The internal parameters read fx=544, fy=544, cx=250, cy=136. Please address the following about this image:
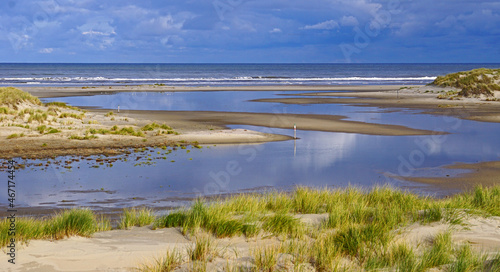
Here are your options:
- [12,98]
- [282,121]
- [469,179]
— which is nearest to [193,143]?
[282,121]

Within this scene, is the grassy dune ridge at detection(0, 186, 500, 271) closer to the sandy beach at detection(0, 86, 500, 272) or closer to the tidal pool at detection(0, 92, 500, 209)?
the sandy beach at detection(0, 86, 500, 272)

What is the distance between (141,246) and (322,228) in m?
2.94

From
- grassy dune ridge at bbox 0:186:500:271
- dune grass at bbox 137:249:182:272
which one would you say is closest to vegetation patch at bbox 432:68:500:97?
grassy dune ridge at bbox 0:186:500:271

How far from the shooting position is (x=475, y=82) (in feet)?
185

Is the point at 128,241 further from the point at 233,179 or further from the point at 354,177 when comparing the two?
the point at 354,177

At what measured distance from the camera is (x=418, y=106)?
147 ft

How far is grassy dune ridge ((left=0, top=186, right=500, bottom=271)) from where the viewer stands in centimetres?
733

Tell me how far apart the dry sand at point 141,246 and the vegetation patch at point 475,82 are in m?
45.5

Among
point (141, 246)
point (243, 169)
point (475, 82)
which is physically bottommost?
point (141, 246)

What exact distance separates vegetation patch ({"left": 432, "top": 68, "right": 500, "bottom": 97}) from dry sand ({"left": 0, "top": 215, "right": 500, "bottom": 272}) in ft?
149

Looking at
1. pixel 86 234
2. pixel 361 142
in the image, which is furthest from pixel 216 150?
pixel 86 234

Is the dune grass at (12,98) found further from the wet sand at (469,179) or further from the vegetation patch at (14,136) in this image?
the wet sand at (469,179)

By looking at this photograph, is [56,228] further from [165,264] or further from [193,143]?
[193,143]

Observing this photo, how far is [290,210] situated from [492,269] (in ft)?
14.0
